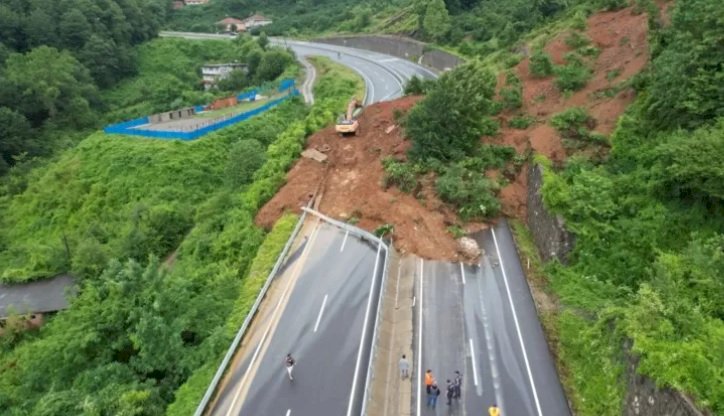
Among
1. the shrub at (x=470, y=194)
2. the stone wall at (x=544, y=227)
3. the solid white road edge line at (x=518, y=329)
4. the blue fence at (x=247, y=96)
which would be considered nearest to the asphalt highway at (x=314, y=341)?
the shrub at (x=470, y=194)

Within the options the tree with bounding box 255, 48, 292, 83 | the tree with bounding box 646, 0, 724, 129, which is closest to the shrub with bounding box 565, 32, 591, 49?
the tree with bounding box 646, 0, 724, 129

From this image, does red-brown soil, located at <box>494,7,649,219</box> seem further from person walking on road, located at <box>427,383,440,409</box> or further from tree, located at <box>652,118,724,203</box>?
person walking on road, located at <box>427,383,440,409</box>

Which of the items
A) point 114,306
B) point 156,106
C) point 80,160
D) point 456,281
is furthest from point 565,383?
point 156,106

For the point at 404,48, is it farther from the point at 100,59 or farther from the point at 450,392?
the point at 450,392

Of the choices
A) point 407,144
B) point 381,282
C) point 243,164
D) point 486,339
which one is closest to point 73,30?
point 243,164

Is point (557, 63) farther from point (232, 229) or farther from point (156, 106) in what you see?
point (156, 106)

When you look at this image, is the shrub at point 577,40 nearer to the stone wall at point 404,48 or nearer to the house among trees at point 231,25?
the stone wall at point 404,48
